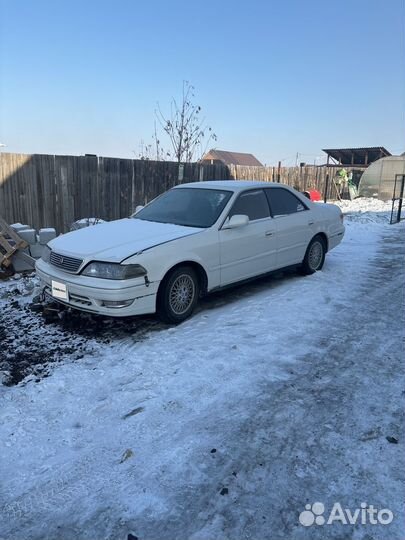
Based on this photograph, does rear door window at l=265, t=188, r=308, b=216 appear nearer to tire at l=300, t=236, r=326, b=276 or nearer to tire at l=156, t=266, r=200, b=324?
tire at l=300, t=236, r=326, b=276

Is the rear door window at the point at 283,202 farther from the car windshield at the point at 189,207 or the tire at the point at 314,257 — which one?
the car windshield at the point at 189,207

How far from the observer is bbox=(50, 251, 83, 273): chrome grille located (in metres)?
4.46

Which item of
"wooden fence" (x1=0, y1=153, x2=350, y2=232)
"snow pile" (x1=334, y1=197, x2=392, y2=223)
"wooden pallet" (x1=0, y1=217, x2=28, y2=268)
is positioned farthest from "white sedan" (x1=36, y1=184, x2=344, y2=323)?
"snow pile" (x1=334, y1=197, x2=392, y2=223)

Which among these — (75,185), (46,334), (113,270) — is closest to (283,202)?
(113,270)

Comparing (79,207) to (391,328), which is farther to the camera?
(79,207)

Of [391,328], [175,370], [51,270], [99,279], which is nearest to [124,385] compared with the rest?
[175,370]

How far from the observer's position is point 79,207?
32.6ft

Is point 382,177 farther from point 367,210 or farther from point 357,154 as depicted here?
point 357,154

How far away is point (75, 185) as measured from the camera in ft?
32.0

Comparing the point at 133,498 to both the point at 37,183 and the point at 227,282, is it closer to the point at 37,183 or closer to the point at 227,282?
the point at 227,282

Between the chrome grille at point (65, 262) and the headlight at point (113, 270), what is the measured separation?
14cm

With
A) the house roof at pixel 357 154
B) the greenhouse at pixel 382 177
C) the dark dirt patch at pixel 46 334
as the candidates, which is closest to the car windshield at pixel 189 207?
the dark dirt patch at pixel 46 334

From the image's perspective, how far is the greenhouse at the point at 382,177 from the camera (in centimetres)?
2241

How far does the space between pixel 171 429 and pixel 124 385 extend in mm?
721
